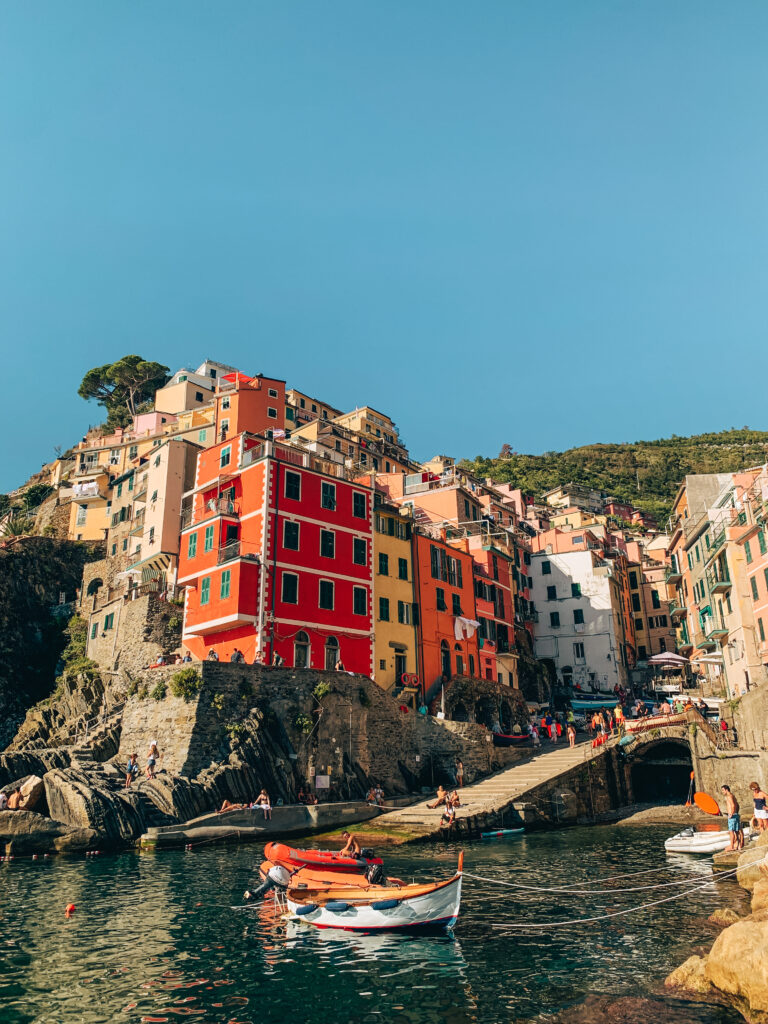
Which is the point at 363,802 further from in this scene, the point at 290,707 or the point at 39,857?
the point at 39,857

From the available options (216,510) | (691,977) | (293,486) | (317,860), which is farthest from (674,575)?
(691,977)

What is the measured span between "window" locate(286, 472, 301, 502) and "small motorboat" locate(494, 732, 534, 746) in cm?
2051

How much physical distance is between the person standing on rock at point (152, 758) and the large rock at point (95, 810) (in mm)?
2821

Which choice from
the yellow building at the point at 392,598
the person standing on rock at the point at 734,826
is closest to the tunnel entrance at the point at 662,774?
the yellow building at the point at 392,598

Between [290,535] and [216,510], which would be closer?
[290,535]

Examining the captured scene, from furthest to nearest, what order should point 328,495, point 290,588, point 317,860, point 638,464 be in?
point 638,464
point 328,495
point 290,588
point 317,860

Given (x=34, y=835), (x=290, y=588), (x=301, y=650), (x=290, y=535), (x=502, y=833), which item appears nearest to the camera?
(x=34, y=835)

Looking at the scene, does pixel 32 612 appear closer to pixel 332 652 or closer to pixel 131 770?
pixel 131 770

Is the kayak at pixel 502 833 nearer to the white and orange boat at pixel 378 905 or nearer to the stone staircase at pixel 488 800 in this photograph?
the stone staircase at pixel 488 800

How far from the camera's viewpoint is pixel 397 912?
18.4 meters

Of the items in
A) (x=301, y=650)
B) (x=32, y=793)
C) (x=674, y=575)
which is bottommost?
(x=32, y=793)

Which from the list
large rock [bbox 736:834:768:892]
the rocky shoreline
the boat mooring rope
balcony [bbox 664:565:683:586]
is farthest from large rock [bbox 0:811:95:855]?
balcony [bbox 664:565:683:586]

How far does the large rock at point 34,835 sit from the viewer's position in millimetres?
31375

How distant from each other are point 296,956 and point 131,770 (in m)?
23.2
